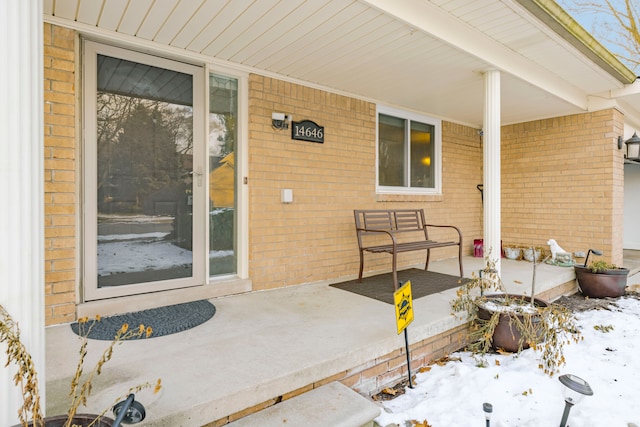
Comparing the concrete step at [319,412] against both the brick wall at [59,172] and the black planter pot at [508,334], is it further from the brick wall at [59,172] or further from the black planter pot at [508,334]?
the brick wall at [59,172]

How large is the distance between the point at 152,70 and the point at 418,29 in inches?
91.6

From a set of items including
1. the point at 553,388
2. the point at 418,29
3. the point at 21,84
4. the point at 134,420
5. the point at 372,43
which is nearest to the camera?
the point at 21,84

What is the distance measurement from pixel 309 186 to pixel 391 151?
166cm

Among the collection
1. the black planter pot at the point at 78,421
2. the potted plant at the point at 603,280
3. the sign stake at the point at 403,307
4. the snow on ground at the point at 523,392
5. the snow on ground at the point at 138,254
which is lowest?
the snow on ground at the point at 523,392

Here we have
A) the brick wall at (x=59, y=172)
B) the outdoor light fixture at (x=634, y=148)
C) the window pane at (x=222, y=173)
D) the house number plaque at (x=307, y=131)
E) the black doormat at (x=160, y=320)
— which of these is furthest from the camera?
the outdoor light fixture at (x=634, y=148)

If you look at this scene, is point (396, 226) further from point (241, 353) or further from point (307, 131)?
point (241, 353)

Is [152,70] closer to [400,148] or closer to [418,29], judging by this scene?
[418,29]

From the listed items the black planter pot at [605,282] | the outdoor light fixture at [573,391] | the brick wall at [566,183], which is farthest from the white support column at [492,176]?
the brick wall at [566,183]

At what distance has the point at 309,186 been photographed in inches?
166

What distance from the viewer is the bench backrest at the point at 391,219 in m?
4.43

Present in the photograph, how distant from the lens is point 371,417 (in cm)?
187

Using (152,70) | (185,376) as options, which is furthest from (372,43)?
(185,376)

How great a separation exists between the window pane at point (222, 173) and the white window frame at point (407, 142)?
83.2 inches

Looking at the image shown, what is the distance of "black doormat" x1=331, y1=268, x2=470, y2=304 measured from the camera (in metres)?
3.69
